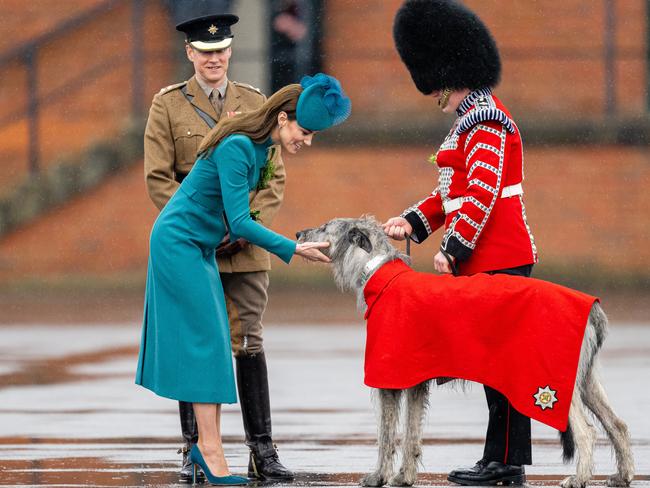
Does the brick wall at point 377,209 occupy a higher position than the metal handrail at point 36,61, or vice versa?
the metal handrail at point 36,61

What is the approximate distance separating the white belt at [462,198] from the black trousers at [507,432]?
39 centimetres

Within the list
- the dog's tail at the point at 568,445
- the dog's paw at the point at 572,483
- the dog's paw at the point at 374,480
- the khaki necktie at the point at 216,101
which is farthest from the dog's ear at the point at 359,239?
the dog's paw at the point at 572,483

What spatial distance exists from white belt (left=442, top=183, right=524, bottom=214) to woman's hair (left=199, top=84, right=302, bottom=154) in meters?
0.99

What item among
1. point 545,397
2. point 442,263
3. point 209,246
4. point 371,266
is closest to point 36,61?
point 209,246

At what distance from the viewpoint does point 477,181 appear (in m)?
7.82

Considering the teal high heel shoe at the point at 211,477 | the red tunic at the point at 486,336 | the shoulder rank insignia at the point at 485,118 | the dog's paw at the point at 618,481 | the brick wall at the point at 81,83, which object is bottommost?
the dog's paw at the point at 618,481

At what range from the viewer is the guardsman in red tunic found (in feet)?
25.8

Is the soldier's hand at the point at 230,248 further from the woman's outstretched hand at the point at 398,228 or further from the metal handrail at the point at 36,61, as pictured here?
the metal handrail at the point at 36,61

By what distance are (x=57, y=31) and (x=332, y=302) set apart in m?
7.08

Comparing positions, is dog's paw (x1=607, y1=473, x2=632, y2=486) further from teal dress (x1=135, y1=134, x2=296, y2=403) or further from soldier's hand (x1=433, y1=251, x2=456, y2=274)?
teal dress (x1=135, y1=134, x2=296, y2=403)

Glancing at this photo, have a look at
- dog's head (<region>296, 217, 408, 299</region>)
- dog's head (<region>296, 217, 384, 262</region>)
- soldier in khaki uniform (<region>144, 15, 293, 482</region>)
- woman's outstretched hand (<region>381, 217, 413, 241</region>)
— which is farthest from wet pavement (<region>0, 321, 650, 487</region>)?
woman's outstretched hand (<region>381, 217, 413, 241</region>)

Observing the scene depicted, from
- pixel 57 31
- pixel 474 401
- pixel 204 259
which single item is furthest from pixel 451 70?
pixel 57 31

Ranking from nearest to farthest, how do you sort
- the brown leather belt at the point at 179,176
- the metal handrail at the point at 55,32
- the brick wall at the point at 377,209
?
the brown leather belt at the point at 179,176
the brick wall at the point at 377,209
the metal handrail at the point at 55,32

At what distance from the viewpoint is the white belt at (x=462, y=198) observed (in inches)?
314
